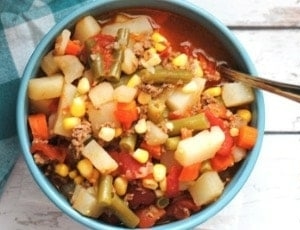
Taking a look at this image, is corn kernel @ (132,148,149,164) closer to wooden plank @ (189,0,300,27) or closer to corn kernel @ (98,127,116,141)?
corn kernel @ (98,127,116,141)

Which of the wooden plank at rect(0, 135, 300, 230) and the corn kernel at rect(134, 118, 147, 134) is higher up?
the corn kernel at rect(134, 118, 147, 134)

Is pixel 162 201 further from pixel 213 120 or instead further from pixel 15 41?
pixel 15 41

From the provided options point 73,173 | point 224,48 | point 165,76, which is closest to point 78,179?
point 73,173

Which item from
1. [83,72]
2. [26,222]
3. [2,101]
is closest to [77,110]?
[83,72]

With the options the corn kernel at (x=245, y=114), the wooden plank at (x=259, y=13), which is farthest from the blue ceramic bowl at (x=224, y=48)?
the wooden plank at (x=259, y=13)

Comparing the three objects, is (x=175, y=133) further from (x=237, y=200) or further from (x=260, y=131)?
(x=237, y=200)

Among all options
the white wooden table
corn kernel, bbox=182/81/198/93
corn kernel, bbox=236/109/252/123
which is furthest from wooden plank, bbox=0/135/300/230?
corn kernel, bbox=182/81/198/93

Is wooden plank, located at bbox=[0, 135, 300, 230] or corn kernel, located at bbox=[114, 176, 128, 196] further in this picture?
wooden plank, located at bbox=[0, 135, 300, 230]
